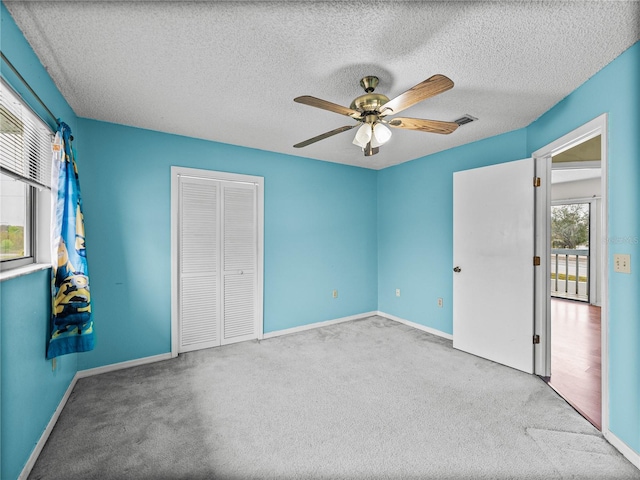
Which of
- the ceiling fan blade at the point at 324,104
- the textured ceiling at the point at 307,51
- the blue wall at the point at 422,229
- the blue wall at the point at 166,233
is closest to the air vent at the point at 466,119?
the textured ceiling at the point at 307,51

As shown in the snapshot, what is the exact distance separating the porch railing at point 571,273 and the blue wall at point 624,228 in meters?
4.80

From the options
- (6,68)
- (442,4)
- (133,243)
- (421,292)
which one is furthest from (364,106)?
(421,292)

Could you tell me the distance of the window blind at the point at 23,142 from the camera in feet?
5.13

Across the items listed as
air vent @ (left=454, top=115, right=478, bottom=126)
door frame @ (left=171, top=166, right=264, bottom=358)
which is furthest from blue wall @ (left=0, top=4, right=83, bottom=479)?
air vent @ (left=454, top=115, right=478, bottom=126)

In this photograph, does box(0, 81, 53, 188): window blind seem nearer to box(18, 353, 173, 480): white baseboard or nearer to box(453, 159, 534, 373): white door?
box(18, 353, 173, 480): white baseboard

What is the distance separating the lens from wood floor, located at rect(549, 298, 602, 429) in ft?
7.75

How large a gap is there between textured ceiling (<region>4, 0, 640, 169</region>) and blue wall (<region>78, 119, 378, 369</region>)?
48 cm

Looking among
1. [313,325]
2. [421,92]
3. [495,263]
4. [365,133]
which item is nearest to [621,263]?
[495,263]

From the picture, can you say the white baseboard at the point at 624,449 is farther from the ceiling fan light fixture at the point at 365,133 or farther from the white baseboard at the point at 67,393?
the white baseboard at the point at 67,393

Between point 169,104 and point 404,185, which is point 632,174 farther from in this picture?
point 169,104

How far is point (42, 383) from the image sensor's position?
1.91 metres

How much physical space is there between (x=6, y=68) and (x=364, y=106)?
1.92m

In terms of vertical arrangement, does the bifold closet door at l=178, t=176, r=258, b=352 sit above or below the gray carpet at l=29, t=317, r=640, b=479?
above

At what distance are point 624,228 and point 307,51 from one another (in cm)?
216
